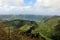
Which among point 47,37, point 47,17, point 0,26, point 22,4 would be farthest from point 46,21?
point 0,26

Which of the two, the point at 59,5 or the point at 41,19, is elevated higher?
the point at 59,5

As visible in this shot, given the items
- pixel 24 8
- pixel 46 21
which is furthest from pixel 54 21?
pixel 24 8

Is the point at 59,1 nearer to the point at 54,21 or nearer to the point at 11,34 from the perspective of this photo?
the point at 54,21

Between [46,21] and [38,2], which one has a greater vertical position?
[38,2]

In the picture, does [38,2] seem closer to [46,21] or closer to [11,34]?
[46,21]

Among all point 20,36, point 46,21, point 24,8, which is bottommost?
point 20,36

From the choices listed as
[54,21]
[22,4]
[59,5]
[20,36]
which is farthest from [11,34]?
[59,5]
